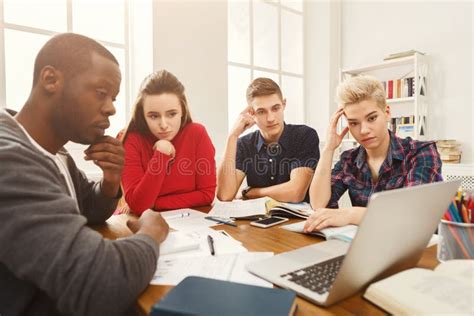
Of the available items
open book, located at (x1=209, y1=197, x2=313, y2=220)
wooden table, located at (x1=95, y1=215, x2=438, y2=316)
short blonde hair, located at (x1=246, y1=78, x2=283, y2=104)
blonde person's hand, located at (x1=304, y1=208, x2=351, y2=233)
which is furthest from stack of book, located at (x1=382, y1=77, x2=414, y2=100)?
wooden table, located at (x1=95, y1=215, x2=438, y2=316)

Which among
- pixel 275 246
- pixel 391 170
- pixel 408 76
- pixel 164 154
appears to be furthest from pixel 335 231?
pixel 408 76

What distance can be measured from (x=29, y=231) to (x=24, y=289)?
16 centimetres

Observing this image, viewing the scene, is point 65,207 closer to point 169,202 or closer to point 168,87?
point 169,202

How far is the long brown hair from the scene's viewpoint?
151cm

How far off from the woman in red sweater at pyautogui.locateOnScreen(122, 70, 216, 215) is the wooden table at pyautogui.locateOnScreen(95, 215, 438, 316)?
189 millimetres

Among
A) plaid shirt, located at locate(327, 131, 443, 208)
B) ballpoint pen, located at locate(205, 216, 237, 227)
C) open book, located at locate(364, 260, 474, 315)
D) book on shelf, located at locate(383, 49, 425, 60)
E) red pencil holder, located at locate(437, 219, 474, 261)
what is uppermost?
book on shelf, located at locate(383, 49, 425, 60)

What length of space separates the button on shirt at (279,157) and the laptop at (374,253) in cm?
118

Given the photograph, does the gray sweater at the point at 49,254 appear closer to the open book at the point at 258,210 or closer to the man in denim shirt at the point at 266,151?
the open book at the point at 258,210

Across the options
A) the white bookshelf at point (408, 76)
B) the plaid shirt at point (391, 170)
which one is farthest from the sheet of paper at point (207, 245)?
the white bookshelf at point (408, 76)

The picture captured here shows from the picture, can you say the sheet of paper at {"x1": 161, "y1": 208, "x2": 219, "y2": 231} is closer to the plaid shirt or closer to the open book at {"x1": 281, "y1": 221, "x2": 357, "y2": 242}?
the open book at {"x1": 281, "y1": 221, "x2": 357, "y2": 242}

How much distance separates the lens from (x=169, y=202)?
1.41 meters

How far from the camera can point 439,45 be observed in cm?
312

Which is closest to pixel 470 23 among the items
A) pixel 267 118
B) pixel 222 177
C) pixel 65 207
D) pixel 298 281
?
pixel 267 118

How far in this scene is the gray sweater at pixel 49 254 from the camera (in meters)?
0.52
